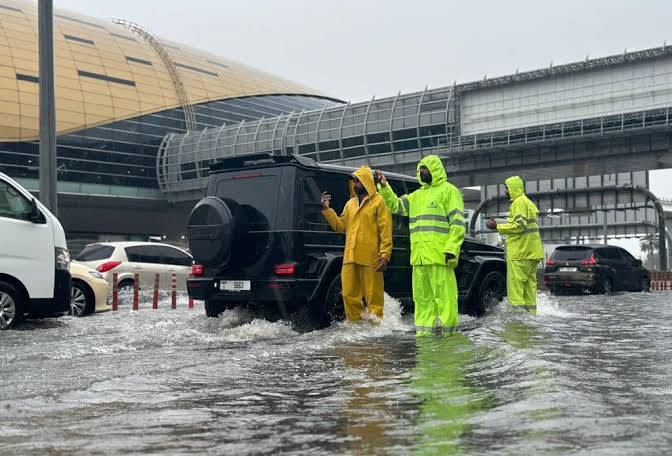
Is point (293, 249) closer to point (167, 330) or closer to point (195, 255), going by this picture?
point (195, 255)

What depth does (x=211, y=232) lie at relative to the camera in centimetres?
862

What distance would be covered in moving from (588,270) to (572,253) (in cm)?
83

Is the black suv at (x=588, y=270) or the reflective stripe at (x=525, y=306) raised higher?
the black suv at (x=588, y=270)

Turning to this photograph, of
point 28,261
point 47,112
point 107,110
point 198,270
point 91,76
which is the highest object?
point 91,76

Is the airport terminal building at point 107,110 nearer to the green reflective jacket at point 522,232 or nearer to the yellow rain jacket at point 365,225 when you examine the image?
the green reflective jacket at point 522,232

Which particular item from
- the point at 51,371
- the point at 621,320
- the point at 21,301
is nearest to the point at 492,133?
the point at 621,320

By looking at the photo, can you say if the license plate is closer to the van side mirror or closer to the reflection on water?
the reflection on water

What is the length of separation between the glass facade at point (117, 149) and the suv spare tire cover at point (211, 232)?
1857 inches

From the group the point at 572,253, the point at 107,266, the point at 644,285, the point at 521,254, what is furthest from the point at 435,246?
the point at 644,285

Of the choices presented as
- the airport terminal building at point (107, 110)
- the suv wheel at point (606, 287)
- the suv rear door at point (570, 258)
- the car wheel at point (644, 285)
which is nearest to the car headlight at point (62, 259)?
the suv rear door at point (570, 258)

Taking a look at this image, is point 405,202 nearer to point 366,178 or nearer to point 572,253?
point 366,178

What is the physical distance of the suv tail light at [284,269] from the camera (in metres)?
8.45

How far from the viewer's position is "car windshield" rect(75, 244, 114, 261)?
59.1 feet

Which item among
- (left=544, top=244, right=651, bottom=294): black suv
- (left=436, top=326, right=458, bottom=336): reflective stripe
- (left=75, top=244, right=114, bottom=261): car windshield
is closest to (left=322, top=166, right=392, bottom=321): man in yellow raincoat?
(left=436, top=326, right=458, bottom=336): reflective stripe
